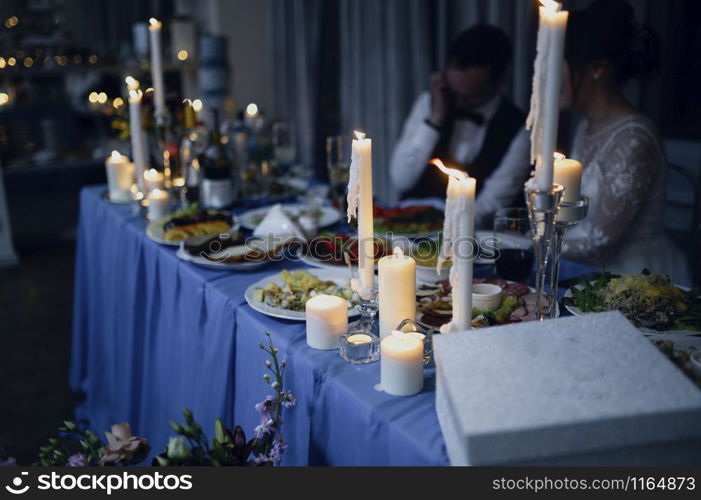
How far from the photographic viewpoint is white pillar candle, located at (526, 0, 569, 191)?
2.46 ft

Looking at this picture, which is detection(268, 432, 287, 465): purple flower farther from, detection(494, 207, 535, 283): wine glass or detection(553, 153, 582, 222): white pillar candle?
detection(494, 207, 535, 283): wine glass

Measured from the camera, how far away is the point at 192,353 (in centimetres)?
154

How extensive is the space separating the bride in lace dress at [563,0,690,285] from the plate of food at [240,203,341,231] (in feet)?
2.29

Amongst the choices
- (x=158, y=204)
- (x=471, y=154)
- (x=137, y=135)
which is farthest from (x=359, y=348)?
(x=471, y=154)

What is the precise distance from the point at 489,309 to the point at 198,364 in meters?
0.73

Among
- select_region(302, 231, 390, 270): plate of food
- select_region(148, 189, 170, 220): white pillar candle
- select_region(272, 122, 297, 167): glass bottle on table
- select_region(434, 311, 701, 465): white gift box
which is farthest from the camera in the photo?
select_region(272, 122, 297, 167): glass bottle on table

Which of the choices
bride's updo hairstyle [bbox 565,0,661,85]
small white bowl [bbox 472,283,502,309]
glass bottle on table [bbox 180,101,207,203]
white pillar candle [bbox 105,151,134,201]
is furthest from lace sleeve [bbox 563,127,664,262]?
white pillar candle [bbox 105,151,134,201]

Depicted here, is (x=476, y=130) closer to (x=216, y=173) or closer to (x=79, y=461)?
(x=216, y=173)

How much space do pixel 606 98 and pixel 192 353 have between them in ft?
4.80

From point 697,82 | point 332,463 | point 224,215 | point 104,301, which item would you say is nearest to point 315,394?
point 332,463

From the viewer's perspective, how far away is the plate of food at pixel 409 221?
1597mm

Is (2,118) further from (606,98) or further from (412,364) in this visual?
(412,364)

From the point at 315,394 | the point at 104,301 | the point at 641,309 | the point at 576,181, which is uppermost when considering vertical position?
the point at 576,181

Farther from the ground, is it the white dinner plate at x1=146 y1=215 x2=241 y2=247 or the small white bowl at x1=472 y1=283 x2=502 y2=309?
the small white bowl at x1=472 y1=283 x2=502 y2=309
